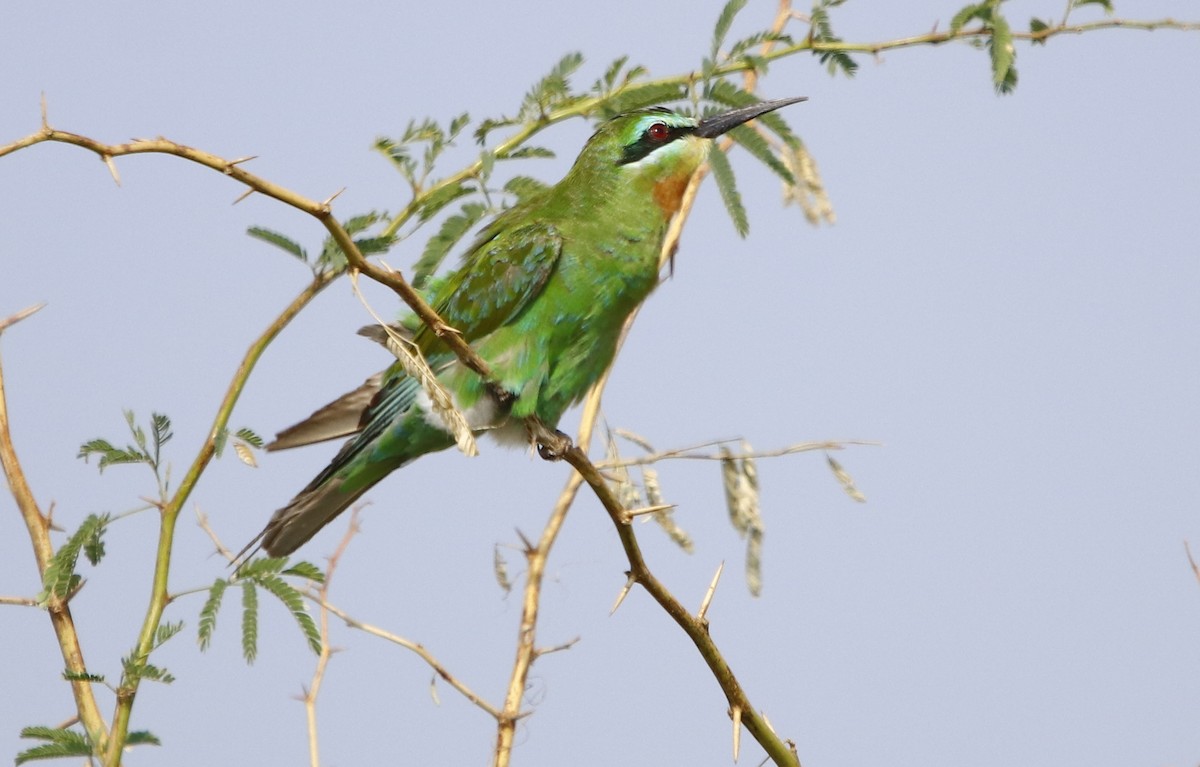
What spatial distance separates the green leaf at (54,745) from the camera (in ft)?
8.30

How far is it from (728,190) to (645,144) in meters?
0.53

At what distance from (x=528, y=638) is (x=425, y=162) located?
1.25 metres

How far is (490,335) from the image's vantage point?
3938 mm

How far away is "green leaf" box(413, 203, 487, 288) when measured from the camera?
354 cm

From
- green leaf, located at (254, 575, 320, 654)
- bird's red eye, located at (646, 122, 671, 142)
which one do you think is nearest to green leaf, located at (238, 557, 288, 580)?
green leaf, located at (254, 575, 320, 654)

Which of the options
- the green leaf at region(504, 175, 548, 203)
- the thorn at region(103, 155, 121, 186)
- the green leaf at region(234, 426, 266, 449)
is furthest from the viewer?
the green leaf at region(504, 175, 548, 203)

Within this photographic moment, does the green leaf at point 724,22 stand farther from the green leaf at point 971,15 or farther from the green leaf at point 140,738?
the green leaf at point 140,738

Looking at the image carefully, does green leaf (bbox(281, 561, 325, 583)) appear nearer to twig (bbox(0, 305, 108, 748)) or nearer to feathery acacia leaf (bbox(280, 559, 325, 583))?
feathery acacia leaf (bbox(280, 559, 325, 583))

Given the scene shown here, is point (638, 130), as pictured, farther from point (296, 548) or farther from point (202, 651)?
point (202, 651)

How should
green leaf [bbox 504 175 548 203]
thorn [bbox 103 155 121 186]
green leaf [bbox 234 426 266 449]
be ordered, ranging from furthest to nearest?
green leaf [bbox 504 175 548 203] → green leaf [bbox 234 426 266 449] → thorn [bbox 103 155 121 186]

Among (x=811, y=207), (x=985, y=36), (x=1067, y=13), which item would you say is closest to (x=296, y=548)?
(x=811, y=207)

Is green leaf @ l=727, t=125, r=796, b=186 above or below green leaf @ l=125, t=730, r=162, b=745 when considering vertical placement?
above

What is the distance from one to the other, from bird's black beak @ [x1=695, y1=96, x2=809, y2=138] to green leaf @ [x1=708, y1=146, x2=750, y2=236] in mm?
130

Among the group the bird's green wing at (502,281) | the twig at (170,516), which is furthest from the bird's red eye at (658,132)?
the twig at (170,516)
